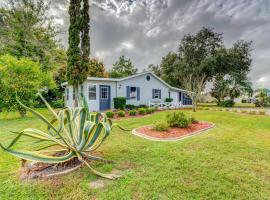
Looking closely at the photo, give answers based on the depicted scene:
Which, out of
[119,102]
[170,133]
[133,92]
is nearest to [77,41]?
[119,102]

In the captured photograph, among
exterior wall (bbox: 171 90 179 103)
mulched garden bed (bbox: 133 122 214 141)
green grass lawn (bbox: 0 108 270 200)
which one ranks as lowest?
green grass lawn (bbox: 0 108 270 200)

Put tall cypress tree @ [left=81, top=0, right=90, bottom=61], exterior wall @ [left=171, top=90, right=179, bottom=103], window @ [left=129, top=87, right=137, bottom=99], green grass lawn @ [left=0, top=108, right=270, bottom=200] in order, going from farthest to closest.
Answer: exterior wall @ [left=171, top=90, right=179, bottom=103]
window @ [left=129, top=87, right=137, bottom=99]
tall cypress tree @ [left=81, top=0, right=90, bottom=61]
green grass lawn @ [left=0, top=108, right=270, bottom=200]

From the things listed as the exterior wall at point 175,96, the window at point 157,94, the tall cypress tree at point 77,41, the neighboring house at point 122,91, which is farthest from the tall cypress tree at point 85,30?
the exterior wall at point 175,96

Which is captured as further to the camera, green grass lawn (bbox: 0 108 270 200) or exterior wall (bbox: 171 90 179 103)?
exterior wall (bbox: 171 90 179 103)

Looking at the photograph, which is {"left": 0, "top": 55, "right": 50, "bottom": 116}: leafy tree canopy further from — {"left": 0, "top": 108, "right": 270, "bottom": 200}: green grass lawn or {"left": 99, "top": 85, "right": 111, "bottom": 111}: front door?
{"left": 0, "top": 108, "right": 270, "bottom": 200}: green grass lawn

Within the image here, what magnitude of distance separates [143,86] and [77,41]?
8489 mm

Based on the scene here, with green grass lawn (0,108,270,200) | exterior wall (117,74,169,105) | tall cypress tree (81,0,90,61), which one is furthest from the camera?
exterior wall (117,74,169,105)

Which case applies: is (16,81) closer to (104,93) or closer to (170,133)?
(104,93)

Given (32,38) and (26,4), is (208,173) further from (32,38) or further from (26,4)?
(26,4)

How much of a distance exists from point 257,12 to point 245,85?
18683mm

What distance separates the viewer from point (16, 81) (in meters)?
11.0

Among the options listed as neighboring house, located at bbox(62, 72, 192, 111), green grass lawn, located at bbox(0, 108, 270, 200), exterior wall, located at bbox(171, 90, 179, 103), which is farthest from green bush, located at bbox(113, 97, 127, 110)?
green grass lawn, located at bbox(0, 108, 270, 200)

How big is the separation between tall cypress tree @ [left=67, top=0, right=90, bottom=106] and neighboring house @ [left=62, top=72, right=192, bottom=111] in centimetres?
113

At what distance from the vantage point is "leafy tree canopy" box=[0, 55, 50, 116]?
35.1ft
